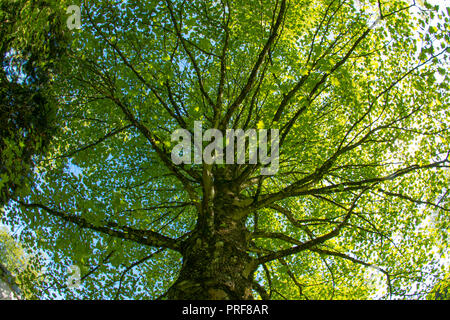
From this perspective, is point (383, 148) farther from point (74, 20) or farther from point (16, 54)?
point (16, 54)

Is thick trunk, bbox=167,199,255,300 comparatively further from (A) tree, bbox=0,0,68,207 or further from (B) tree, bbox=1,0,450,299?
(A) tree, bbox=0,0,68,207

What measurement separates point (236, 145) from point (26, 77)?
14.8 feet

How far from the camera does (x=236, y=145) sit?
252 inches

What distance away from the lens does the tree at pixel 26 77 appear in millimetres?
5078

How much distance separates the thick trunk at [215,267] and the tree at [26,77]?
290 cm

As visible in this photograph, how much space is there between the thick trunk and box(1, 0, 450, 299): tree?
0.06 ft

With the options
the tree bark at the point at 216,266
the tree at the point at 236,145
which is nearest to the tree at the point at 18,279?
the tree at the point at 236,145

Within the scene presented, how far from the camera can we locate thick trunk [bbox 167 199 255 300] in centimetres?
330

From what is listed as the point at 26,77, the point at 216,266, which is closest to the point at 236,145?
the point at 216,266

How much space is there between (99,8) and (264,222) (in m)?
6.56

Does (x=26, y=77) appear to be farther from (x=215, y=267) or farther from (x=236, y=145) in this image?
(x=215, y=267)

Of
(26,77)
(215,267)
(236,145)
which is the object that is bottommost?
(215,267)

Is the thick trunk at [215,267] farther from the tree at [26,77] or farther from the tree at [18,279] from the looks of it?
the tree at [26,77]
